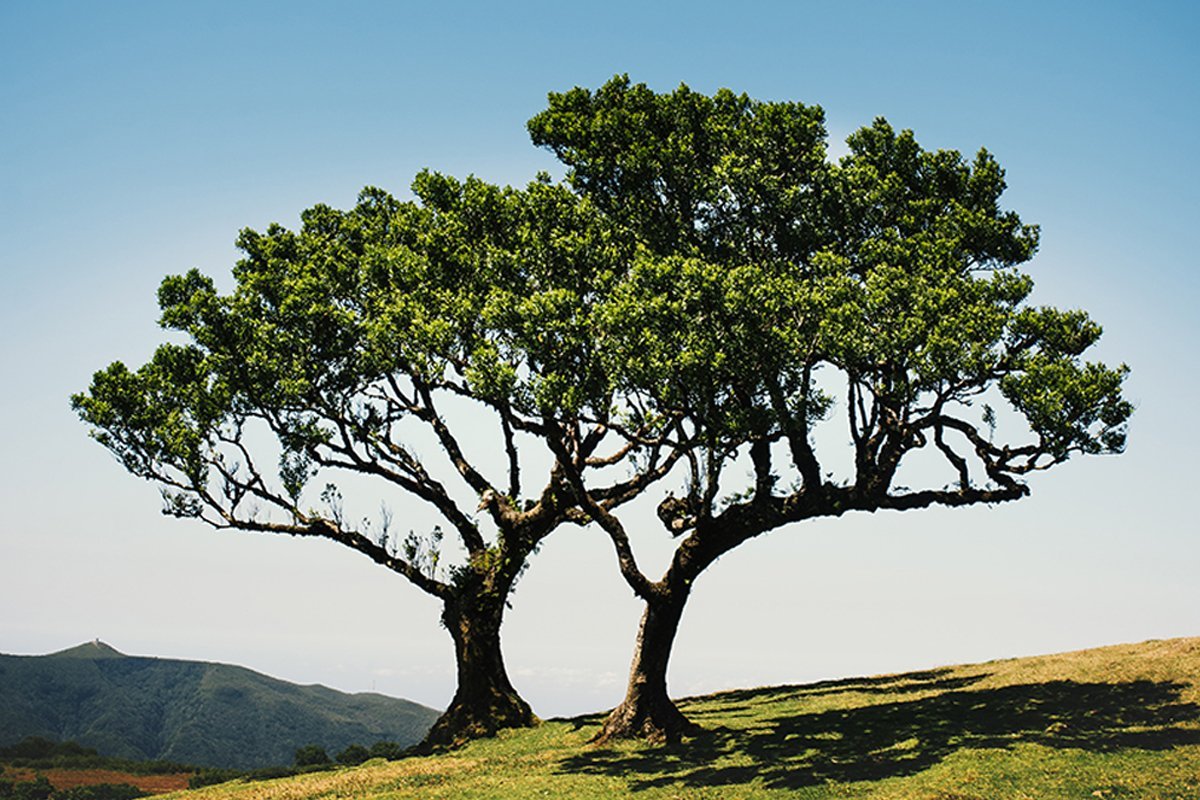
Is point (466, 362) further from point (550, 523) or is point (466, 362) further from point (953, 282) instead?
point (953, 282)

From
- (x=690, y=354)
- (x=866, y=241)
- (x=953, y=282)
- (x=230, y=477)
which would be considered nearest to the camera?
(x=690, y=354)

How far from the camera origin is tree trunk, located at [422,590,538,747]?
1361 inches

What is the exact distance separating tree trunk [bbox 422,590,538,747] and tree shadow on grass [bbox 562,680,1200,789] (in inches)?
320

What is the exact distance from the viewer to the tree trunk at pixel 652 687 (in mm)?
28781

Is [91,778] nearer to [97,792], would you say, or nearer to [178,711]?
[97,792]

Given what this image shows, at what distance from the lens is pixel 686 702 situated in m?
40.5

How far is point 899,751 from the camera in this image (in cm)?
2444

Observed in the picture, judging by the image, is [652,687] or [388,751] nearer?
[652,687]

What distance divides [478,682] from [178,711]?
3838 inches

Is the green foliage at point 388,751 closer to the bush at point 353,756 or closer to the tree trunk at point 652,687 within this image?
the bush at point 353,756

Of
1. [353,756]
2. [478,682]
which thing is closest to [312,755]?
[353,756]

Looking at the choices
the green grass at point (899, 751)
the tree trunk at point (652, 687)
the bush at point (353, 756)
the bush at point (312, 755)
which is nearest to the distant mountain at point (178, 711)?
the bush at point (312, 755)

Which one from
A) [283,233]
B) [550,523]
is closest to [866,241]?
[550,523]

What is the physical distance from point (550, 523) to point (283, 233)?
55.1 feet
